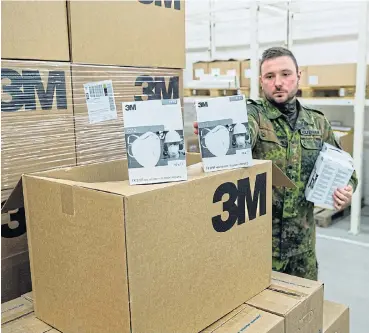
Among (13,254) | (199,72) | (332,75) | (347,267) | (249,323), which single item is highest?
(199,72)

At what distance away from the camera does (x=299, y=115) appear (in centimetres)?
191

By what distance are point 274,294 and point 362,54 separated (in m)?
2.99

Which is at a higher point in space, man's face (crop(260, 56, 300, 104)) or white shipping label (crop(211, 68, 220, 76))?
white shipping label (crop(211, 68, 220, 76))

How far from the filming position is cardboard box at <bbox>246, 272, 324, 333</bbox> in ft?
3.79

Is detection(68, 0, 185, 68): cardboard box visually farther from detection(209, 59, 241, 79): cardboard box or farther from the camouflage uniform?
detection(209, 59, 241, 79): cardboard box

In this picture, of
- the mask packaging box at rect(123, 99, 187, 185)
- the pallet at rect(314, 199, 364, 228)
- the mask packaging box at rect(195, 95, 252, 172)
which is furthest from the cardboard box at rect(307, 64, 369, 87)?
the mask packaging box at rect(123, 99, 187, 185)

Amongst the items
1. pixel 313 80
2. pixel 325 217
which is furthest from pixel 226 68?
pixel 325 217

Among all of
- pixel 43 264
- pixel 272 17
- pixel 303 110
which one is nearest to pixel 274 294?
pixel 43 264

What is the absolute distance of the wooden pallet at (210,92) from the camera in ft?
15.1

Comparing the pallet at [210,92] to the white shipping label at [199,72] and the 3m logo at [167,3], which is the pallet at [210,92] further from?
the 3m logo at [167,3]

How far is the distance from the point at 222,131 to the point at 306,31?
457cm

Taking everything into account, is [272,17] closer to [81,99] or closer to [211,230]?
[81,99]

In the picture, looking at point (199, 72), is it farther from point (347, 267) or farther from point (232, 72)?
point (347, 267)

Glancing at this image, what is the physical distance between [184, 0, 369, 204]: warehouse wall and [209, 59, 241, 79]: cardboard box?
0.53m
